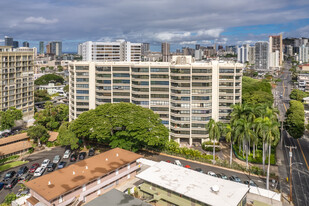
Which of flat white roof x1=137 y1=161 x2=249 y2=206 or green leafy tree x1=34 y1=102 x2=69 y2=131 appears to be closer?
flat white roof x1=137 y1=161 x2=249 y2=206

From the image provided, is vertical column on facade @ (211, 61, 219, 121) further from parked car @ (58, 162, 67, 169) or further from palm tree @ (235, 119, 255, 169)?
parked car @ (58, 162, 67, 169)

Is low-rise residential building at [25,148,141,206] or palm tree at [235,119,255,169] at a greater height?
palm tree at [235,119,255,169]

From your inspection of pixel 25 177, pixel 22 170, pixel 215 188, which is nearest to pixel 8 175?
pixel 22 170

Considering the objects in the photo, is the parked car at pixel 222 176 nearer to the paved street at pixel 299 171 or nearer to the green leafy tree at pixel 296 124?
the paved street at pixel 299 171

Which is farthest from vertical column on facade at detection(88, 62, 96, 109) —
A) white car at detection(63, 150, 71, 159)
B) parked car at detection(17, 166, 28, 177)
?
parked car at detection(17, 166, 28, 177)

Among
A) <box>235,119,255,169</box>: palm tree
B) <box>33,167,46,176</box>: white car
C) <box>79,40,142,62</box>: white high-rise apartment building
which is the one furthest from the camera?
<box>79,40,142,62</box>: white high-rise apartment building
